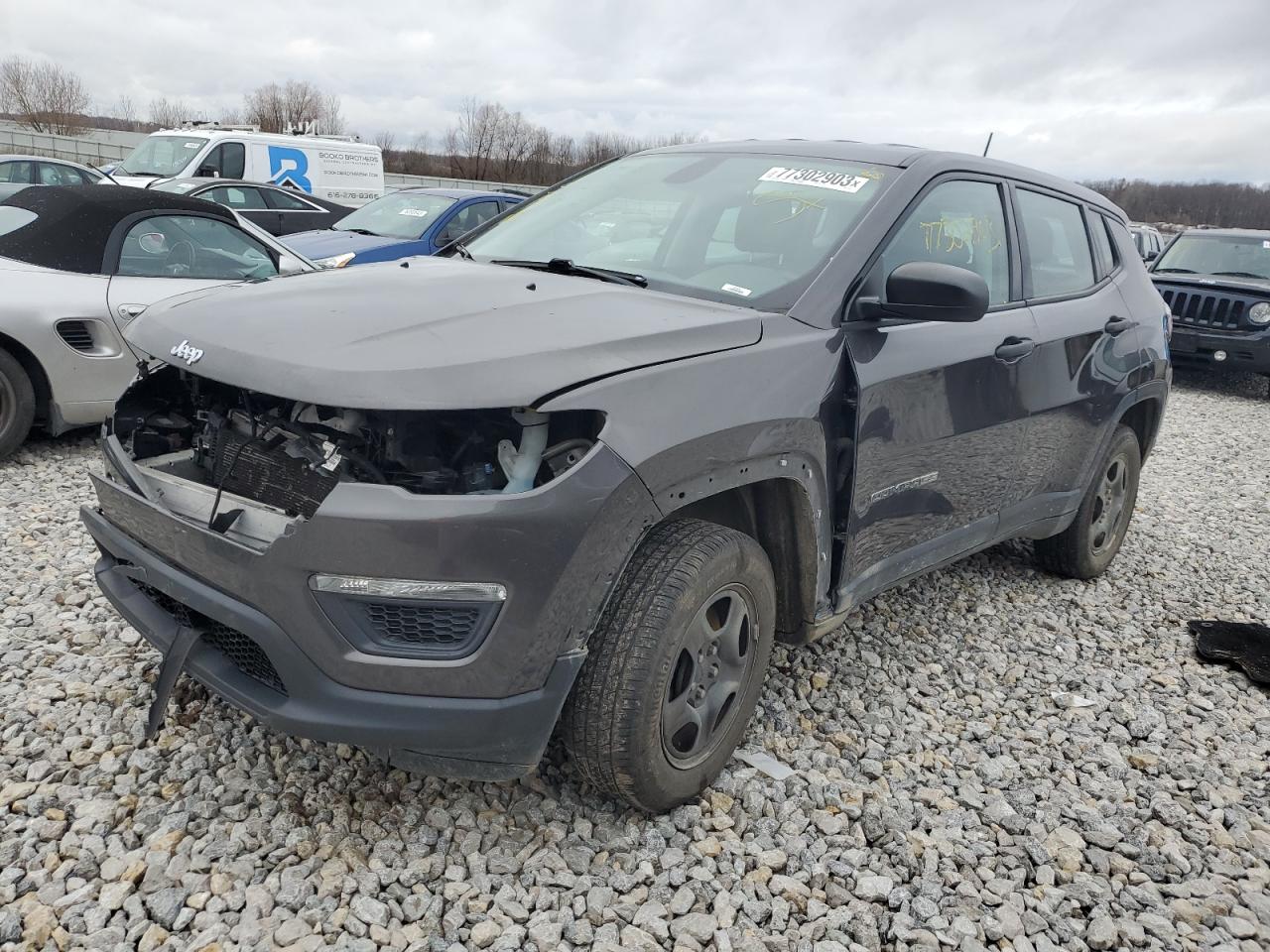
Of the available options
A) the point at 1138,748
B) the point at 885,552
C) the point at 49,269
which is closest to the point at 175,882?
the point at 885,552

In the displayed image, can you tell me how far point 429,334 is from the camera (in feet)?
7.23

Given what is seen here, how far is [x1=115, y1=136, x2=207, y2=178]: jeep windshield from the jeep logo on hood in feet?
46.4

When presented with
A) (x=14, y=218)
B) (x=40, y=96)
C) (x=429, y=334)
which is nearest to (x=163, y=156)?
(x=14, y=218)

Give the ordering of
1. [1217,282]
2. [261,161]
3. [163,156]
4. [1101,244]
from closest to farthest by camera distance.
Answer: [1101,244] → [1217,282] → [163,156] → [261,161]

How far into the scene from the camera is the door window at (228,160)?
15.0 m

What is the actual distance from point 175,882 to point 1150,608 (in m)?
4.20

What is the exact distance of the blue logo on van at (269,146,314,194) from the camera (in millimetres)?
15891

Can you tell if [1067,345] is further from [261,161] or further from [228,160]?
[261,161]

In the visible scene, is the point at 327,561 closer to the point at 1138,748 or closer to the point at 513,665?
the point at 513,665

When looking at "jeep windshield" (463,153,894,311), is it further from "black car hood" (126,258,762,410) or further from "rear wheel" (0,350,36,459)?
"rear wheel" (0,350,36,459)

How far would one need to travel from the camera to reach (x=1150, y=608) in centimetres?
447

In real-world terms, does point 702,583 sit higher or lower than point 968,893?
higher

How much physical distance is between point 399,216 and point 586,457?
9192mm

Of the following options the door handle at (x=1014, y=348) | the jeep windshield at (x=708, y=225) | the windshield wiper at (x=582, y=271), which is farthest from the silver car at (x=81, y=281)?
the door handle at (x=1014, y=348)
